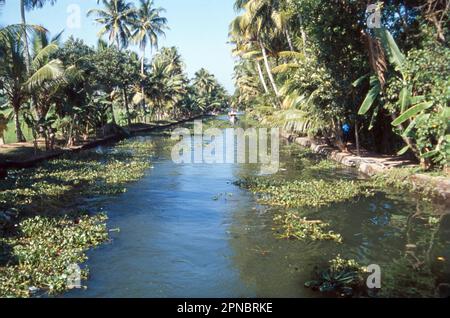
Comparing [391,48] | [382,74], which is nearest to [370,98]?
[382,74]

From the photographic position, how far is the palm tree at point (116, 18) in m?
49.2

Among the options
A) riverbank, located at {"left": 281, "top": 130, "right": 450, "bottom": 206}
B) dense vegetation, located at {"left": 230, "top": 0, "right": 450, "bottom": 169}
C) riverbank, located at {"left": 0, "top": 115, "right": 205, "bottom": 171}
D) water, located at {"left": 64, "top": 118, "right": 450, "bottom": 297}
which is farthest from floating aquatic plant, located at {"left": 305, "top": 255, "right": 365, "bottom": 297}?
riverbank, located at {"left": 0, "top": 115, "right": 205, "bottom": 171}

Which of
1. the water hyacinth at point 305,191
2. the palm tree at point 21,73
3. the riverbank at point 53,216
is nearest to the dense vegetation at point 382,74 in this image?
the water hyacinth at point 305,191

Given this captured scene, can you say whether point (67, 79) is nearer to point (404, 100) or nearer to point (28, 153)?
point (28, 153)

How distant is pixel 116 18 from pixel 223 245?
149 feet

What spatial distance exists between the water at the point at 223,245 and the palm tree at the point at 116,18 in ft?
130

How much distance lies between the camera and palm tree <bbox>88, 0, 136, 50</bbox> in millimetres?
49188

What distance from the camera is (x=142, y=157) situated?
2397 centimetres

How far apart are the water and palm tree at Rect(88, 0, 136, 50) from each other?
39.7m

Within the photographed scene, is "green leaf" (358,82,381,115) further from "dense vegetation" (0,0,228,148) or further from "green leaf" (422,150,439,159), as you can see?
"dense vegetation" (0,0,228,148)

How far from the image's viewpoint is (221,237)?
997 cm
